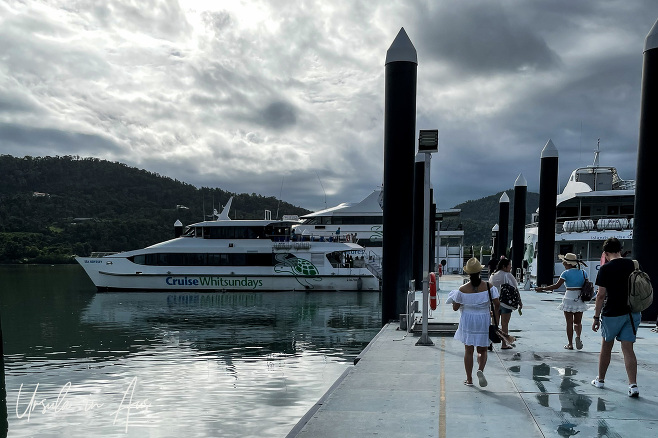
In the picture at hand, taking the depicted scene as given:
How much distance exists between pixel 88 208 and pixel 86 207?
0.58 meters

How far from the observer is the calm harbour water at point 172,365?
8875mm

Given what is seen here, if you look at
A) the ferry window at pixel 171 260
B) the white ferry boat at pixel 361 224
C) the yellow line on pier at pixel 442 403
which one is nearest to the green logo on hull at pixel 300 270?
the ferry window at pixel 171 260

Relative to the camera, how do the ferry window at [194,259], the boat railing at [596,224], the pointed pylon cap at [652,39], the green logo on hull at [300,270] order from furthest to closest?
the ferry window at [194,259]
the green logo on hull at [300,270]
the boat railing at [596,224]
the pointed pylon cap at [652,39]

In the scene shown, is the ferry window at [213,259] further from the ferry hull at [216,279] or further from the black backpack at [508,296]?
the black backpack at [508,296]

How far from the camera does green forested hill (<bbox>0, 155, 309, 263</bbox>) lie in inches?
3890

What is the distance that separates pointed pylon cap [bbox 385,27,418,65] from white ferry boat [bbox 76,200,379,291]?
88.2 ft

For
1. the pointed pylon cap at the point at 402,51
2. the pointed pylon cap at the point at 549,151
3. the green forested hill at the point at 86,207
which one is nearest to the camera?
the pointed pylon cap at the point at 402,51

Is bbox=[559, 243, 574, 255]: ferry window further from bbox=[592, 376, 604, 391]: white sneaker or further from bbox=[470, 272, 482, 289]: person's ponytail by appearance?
bbox=[470, 272, 482, 289]: person's ponytail

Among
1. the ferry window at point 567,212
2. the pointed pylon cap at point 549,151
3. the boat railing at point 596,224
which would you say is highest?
the pointed pylon cap at point 549,151

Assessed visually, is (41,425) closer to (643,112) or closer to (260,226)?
(643,112)

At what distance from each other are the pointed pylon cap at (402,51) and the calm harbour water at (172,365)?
7941 mm

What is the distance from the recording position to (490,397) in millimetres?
6281

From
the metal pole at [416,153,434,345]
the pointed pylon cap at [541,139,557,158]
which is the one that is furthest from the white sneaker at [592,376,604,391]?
the pointed pylon cap at [541,139,557,158]

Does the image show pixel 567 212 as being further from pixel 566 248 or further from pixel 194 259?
pixel 194 259
